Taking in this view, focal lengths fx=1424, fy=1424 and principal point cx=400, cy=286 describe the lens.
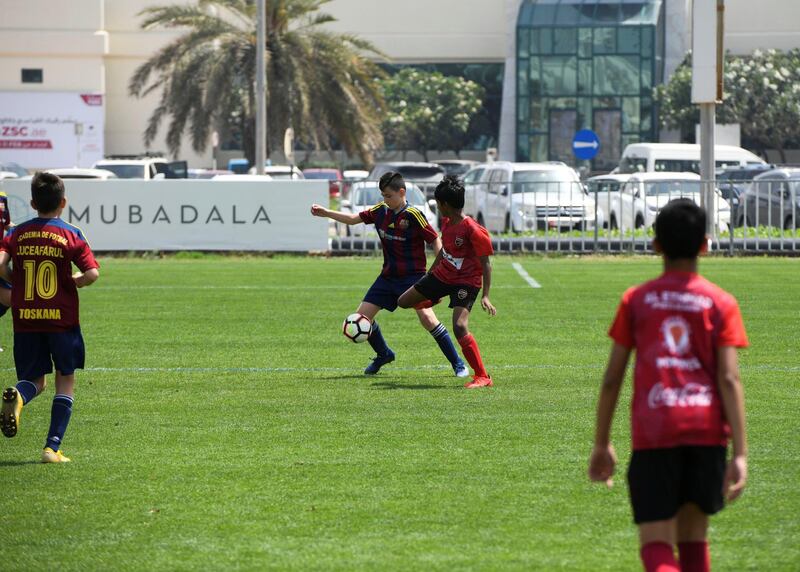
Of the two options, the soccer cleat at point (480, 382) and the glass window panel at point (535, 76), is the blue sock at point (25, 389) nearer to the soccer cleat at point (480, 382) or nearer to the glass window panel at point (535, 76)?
the soccer cleat at point (480, 382)

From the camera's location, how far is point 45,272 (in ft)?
24.6

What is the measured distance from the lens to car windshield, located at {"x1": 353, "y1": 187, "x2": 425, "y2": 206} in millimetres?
27500

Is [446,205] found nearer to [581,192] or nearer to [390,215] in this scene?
[390,215]

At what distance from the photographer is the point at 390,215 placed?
36.4 ft

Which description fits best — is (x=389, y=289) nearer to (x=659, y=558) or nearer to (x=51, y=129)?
(x=659, y=558)

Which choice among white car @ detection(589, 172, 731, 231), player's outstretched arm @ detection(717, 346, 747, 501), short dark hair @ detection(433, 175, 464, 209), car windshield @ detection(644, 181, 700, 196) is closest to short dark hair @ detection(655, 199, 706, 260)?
player's outstretched arm @ detection(717, 346, 747, 501)

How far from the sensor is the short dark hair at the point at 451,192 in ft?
34.0

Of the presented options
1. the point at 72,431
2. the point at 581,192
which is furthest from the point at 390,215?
the point at 581,192

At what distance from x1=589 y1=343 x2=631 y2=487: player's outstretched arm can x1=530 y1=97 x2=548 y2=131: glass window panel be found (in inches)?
2419

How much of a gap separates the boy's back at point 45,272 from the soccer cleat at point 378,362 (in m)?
4.37

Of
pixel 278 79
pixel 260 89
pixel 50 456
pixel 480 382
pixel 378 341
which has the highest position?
pixel 278 79

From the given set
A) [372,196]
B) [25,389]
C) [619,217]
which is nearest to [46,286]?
[25,389]

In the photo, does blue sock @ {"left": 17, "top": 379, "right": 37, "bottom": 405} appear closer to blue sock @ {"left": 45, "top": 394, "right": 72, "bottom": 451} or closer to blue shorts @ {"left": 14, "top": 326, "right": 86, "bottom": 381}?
blue shorts @ {"left": 14, "top": 326, "right": 86, "bottom": 381}

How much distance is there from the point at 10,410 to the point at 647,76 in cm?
5808
